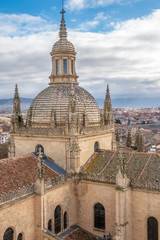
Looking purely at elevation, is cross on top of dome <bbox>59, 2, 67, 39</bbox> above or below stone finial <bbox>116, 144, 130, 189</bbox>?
above

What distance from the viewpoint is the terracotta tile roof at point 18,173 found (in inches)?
965

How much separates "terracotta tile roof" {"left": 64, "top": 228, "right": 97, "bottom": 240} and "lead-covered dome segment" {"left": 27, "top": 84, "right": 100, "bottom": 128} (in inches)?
446

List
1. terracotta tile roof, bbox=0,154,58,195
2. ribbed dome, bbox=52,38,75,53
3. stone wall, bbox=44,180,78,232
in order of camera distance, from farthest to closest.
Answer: ribbed dome, bbox=52,38,75,53 < stone wall, bbox=44,180,78,232 < terracotta tile roof, bbox=0,154,58,195

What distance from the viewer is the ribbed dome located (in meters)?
36.1

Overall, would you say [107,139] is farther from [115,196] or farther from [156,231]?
[156,231]

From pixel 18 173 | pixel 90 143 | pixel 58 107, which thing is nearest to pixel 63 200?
pixel 18 173

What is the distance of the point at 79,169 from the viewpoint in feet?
99.8

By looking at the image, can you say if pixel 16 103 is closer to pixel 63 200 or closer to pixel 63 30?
pixel 63 30

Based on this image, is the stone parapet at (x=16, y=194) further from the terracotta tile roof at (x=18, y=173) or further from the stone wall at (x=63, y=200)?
the stone wall at (x=63, y=200)

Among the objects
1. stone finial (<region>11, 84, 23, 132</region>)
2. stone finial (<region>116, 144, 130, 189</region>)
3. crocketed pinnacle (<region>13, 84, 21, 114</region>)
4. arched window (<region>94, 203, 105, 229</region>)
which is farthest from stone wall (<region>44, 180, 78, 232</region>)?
crocketed pinnacle (<region>13, 84, 21, 114</region>)

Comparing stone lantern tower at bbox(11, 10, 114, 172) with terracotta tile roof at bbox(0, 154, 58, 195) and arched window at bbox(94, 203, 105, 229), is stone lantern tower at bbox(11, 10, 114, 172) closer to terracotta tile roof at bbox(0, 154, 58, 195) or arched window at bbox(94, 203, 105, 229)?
terracotta tile roof at bbox(0, 154, 58, 195)

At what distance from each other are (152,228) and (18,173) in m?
13.5

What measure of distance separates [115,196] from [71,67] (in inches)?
698

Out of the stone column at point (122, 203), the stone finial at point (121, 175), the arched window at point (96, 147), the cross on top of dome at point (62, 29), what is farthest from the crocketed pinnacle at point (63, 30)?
the stone column at point (122, 203)
